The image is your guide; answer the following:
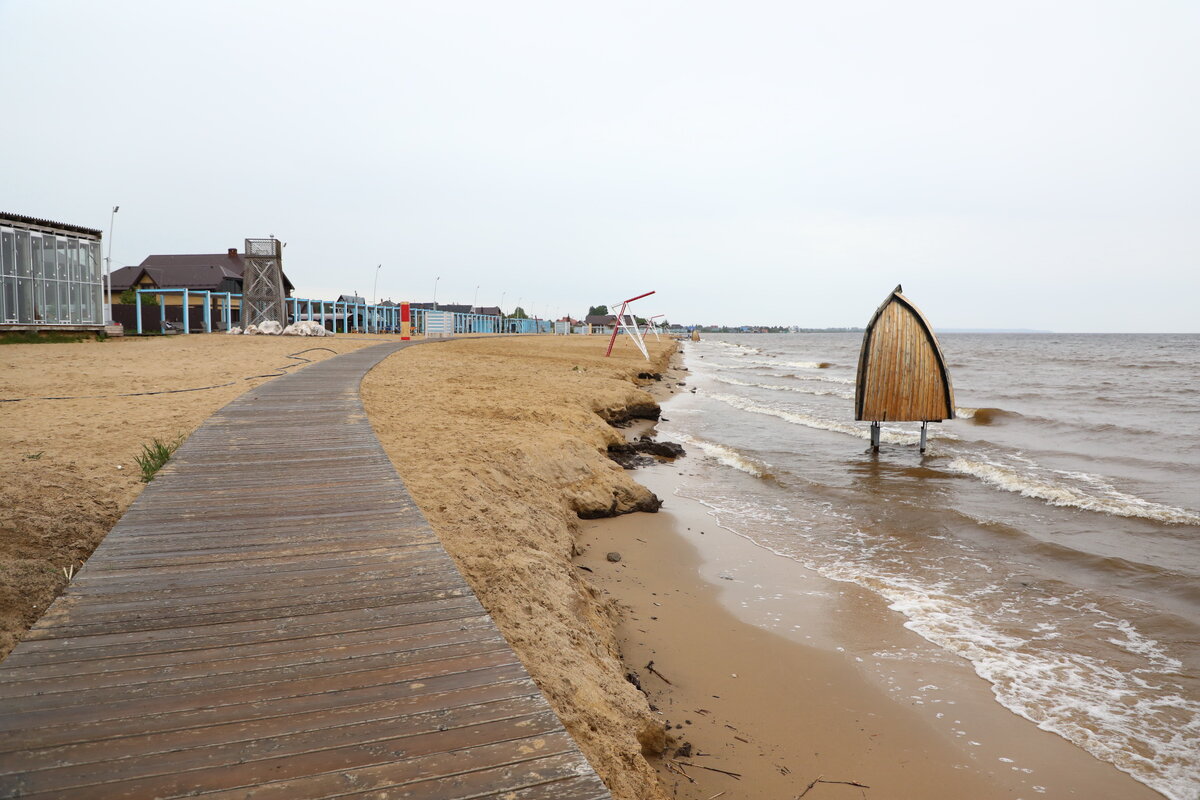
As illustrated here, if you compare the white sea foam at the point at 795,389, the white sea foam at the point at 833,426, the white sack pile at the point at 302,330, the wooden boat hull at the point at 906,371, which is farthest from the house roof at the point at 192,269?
the wooden boat hull at the point at 906,371

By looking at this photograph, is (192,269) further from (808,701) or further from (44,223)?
(808,701)

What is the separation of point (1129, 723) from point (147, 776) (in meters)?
5.58

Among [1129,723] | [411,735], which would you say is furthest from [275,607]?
[1129,723]

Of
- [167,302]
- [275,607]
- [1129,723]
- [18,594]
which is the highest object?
[167,302]

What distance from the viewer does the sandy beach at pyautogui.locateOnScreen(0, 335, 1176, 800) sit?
385 centimetres

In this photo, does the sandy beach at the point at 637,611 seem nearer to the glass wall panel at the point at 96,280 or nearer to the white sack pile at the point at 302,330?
the glass wall panel at the point at 96,280

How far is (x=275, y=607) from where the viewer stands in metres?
3.34

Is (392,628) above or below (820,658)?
above

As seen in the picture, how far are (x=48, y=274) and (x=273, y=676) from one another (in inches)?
1067

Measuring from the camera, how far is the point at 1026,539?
8.46m

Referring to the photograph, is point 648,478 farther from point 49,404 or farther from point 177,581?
point 49,404

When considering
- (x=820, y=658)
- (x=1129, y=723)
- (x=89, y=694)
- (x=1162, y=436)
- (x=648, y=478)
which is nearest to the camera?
(x=89, y=694)

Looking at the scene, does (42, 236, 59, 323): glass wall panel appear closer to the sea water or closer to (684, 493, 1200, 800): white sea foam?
the sea water

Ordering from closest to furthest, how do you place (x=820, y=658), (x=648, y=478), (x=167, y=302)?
(x=820, y=658) < (x=648, y=478) < (x=167, y=302)
